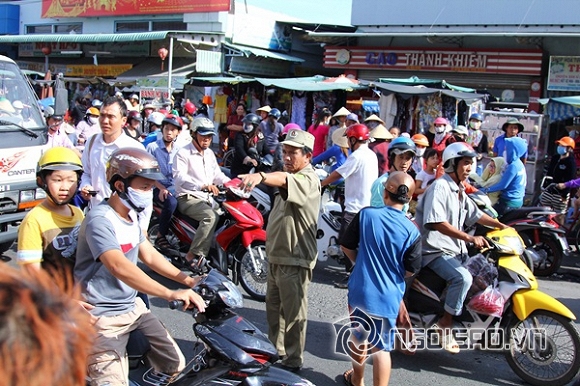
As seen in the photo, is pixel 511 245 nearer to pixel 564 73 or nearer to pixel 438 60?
pixel 564 73

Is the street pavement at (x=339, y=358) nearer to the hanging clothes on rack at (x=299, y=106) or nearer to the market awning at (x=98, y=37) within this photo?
the hanging clothes on rack at (x=299, y=106)

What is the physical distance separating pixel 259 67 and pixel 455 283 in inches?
771

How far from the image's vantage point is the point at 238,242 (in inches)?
259

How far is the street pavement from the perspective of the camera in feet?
15.5

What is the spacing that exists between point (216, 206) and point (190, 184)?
38 centimetres

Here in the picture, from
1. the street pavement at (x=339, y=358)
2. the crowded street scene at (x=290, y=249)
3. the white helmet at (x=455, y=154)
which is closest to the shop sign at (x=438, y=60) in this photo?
the crowded street scene at (x=290, y=249)

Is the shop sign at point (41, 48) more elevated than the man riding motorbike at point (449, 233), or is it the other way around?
the shop sign at point (41, 48)

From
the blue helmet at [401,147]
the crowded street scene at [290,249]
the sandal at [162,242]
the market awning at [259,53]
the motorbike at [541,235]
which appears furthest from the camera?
the market awning at [259,53]

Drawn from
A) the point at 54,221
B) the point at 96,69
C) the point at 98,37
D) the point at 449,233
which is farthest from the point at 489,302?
the point at 96,69

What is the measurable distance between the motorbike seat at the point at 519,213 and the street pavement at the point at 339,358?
1421 mm

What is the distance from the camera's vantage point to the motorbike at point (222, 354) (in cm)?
304

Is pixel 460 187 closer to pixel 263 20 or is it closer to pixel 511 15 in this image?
pixel 511 15

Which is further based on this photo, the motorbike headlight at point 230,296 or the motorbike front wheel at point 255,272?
the motorbike front wheel at point 255,272

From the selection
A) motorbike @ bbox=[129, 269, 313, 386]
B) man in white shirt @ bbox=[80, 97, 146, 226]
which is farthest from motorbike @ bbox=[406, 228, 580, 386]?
man in white shirt @ bbox=[80, 97, 146, 226]
